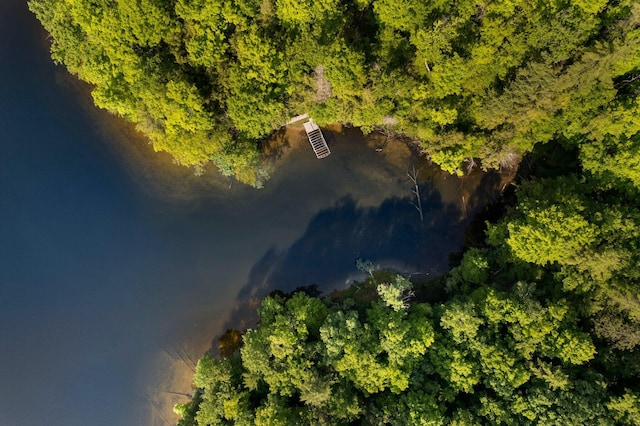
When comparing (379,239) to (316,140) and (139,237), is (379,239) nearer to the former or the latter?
(316,140)

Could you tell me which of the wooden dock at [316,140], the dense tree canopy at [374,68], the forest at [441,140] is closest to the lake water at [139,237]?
the wooden dock at [316,140]

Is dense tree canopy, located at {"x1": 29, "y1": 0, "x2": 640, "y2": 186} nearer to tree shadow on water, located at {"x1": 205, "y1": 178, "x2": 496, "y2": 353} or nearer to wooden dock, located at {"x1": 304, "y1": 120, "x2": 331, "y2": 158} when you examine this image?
wooden dock, located at {"x1": 304, "y1": 120, "x2": 331, "y2": 158}

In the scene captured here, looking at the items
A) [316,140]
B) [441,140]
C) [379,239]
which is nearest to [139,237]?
[316,140]

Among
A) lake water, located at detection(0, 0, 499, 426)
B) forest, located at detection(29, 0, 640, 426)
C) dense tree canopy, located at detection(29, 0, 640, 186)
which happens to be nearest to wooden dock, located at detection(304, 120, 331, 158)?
lake water, located at detection(0, 0, 499, 426)

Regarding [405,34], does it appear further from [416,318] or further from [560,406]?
[560,406]

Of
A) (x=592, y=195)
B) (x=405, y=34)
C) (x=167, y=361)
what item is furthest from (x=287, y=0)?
(x=167, y=361)
